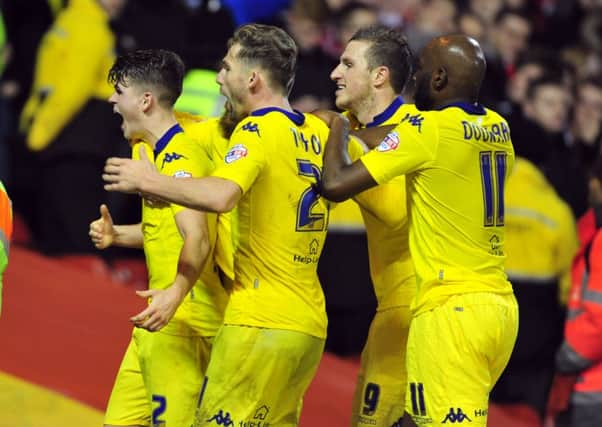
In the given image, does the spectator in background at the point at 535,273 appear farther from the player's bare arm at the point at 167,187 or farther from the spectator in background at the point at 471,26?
the player's bare arm at the point at 167,187

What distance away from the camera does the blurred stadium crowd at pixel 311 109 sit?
10.3 metres

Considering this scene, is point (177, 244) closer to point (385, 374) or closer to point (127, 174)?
point (127, 174)

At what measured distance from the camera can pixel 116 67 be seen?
6309mm

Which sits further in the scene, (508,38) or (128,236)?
(508,38)

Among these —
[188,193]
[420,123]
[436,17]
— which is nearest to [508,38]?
[436,17]

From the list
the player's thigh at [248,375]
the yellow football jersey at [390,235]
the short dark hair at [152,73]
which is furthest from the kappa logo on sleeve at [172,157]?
the yellow football jersey at [390,235]

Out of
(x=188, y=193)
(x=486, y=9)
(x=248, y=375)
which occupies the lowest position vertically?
(x=248, y=375)

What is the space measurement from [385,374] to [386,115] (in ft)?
3.83

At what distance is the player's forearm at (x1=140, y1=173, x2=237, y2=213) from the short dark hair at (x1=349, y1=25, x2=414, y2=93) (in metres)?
1.25

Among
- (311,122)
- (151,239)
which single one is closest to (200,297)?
(151,239)

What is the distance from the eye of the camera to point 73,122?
11312 mm

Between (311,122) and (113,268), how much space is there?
5.52 meters

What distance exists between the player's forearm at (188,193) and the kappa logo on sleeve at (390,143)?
740mm

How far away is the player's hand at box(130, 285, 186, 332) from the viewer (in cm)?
573
